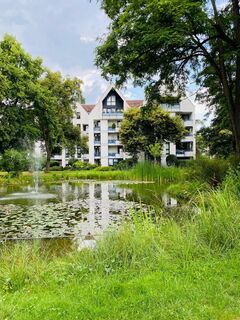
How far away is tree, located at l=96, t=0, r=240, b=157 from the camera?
30.5ft

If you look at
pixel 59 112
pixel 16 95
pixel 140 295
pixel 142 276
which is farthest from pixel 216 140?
pixel 140 295

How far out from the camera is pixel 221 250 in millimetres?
4559

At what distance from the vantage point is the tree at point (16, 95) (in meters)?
29.1

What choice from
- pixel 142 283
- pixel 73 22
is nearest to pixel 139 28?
pixel 73 22

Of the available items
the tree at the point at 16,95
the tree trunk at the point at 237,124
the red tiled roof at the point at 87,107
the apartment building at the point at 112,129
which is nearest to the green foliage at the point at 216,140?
the tree trunk at the point at 237,124

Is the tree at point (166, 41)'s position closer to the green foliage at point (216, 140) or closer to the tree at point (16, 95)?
the green foliage at point (216, 140)

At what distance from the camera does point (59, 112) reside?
126ft

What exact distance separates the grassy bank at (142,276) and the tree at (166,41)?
5.77 metres

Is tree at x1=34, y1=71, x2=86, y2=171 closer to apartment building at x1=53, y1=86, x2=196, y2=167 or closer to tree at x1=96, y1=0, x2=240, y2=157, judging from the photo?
apartment building at x1=53, y1=86, x2=196, y2=167

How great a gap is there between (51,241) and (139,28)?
664 cm

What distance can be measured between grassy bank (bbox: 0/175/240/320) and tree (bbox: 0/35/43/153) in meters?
25.8

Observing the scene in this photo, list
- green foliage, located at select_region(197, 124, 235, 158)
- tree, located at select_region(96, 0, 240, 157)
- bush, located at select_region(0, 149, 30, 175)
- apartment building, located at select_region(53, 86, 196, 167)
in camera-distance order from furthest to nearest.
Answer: apartment building, located at select_region(53, 86, 196, 167)
bush, located at select_region(0, 149, 30, 175)
green foliage, located at select_region(197, 124, 235, 158)
tree, located at select_region(96, 0, 240, 157)

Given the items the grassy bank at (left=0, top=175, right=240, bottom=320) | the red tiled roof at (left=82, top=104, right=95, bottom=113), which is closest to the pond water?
the grassy bank at (left=0, top=175, right=240, bottom=320)

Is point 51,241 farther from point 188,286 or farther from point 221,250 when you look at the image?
point 188,286
